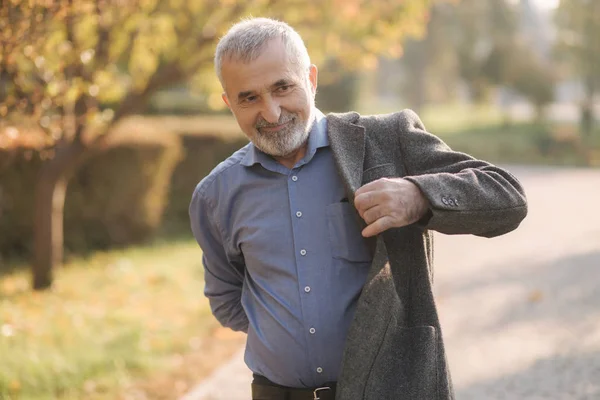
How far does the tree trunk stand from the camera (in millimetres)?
8062

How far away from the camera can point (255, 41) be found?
2350 millimetres

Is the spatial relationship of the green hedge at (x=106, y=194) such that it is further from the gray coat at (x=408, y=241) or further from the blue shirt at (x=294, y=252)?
the gray coat at (x=408, y=241)

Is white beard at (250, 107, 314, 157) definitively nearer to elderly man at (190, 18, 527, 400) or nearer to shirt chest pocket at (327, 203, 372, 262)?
elderly man at (190, 18, 527, 400)

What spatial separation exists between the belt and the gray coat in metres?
0.17

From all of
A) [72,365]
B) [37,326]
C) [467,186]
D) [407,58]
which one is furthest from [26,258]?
[407,58]

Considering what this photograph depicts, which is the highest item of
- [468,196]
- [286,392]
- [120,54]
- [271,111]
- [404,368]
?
[120,54]

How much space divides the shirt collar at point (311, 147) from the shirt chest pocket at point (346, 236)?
20 centimetres

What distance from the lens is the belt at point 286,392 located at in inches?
95.0

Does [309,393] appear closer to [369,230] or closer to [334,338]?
[334,338]

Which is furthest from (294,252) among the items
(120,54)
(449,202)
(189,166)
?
(189,166)

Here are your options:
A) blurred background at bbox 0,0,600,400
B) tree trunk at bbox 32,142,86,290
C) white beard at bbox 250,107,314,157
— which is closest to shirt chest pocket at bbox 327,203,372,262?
white beard at bbox 250,107,314,157

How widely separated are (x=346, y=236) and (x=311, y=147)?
311 millimetres

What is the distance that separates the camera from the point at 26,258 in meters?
9.68

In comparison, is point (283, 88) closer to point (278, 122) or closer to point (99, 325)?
point (278, 122)
